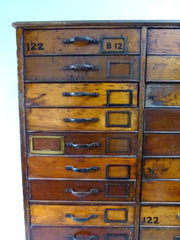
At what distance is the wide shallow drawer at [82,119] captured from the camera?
3.61 ft

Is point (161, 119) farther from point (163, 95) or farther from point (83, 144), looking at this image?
Result: point (83, 144)

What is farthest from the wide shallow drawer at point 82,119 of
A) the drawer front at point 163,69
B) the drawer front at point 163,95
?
the drawer front at point 163,69

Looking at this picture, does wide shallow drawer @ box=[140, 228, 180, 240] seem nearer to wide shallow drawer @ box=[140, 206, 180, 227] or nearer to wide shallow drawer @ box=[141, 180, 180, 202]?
wide shallow drawer @ box=[140, 206, 180, 227]

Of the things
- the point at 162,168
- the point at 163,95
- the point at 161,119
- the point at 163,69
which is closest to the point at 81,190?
the point at 162,168

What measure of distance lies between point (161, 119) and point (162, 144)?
147 mm

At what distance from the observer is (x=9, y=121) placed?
1537mm

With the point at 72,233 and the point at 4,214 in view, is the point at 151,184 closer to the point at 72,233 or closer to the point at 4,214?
the point at 72,233

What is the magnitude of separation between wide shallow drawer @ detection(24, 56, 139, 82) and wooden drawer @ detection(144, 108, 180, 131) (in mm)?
215

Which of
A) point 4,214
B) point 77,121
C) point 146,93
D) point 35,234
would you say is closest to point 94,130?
point 77,121

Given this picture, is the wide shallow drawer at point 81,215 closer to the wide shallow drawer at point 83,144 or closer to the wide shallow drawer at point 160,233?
the wide shallow drawer at point 160,233

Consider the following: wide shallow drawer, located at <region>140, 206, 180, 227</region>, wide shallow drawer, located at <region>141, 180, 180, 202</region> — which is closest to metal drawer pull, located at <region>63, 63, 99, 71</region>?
wide shallow drawer, located at <region>141, 180, 180, 202</region>

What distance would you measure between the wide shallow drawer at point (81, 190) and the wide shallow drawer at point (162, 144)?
230 millimetres

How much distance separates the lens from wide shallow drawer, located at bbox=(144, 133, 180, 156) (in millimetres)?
1112

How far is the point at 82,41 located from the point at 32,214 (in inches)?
42.3
